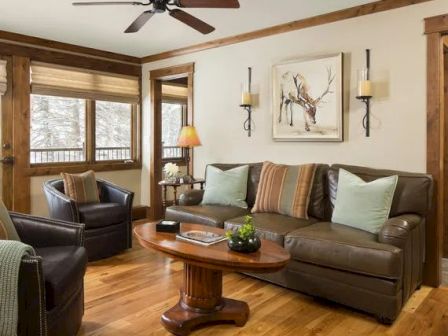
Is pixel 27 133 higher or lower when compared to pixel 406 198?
higher

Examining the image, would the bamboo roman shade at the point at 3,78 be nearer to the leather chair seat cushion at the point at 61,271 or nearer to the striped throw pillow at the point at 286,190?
the leather chair seat cushion at the point at 61,271

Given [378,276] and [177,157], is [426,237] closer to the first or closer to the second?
[378,276]

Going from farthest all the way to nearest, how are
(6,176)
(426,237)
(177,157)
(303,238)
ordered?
(177,157) → (6,176) → (426,237) → (303,238)

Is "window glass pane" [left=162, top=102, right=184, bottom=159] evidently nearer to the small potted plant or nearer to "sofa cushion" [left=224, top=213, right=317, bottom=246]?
"sofa cushion" [left=224, top=213, right=317, bottom=246]

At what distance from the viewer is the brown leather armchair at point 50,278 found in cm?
174

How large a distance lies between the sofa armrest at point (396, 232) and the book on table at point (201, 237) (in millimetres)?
1079

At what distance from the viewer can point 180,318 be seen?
242cm

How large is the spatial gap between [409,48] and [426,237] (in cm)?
160

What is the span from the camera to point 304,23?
3.95m

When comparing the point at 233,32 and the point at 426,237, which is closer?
the point at 426,237

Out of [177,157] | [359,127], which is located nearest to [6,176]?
[177,157]

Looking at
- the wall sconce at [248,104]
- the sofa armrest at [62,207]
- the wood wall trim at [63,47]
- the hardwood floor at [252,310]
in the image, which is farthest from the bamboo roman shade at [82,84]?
the hardwood floor at [252,310]

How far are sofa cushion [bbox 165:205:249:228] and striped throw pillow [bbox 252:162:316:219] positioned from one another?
9.3 inches

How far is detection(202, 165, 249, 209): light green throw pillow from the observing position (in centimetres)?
398
